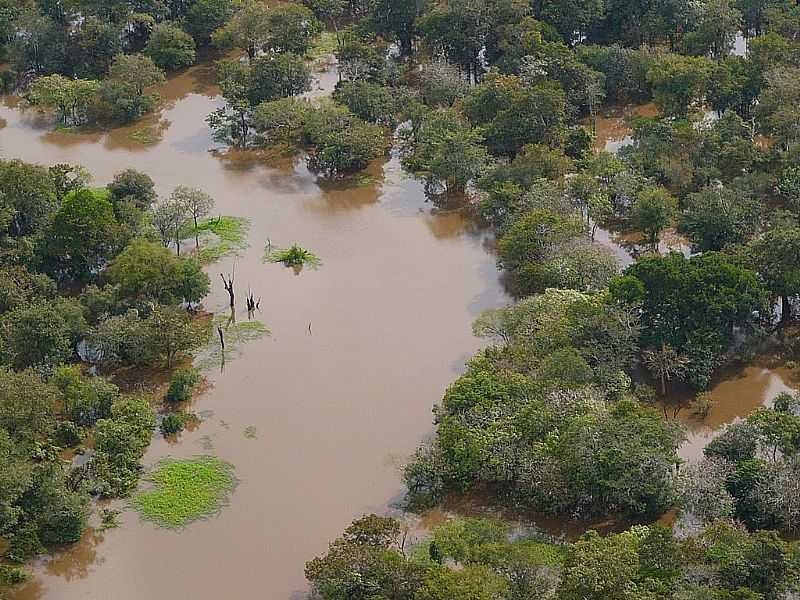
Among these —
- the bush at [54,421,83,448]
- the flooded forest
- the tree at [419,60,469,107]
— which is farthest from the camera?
the tree at [419,60,469,107]

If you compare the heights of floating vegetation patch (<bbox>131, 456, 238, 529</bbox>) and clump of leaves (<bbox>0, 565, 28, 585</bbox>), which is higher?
clump of leaves (<bbox>0, 565, 28, 585</bbox>)

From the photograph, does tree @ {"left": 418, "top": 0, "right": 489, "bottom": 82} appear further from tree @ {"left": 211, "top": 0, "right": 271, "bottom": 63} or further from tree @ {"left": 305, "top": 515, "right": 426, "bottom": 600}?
tree @ {"left": 305, "top": 515, "right": 426, "bottom": 600}

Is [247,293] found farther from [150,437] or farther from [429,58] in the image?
[429,58]

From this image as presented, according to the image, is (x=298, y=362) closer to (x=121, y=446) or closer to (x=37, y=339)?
(x=121, y=446)

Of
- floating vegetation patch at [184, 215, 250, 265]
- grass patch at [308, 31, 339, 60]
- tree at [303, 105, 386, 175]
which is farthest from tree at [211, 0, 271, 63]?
floating vegetation patch at [184, 215, 250, 265]

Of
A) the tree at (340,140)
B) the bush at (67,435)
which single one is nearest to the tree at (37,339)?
the bush at (67,435)

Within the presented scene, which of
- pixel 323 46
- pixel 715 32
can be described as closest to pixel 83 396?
pixel 323 46
